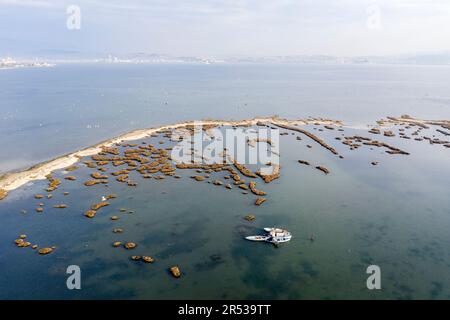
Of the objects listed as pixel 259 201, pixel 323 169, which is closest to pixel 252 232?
pixel 259 201

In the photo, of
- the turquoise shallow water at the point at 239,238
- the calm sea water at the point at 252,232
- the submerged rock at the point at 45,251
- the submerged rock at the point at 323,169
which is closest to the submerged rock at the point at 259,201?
the turquoise shallow water at the point at 239,238

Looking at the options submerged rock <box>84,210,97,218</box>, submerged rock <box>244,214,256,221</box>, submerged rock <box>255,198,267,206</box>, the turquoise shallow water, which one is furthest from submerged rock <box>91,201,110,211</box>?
submerged rock <box>255,198,267,206</box>

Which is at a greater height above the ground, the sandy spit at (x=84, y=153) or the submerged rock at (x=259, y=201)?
the sandy spit at (x=84, y=153)

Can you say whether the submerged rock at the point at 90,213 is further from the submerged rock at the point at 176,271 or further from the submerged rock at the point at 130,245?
the submerged rock at the point at 176,271

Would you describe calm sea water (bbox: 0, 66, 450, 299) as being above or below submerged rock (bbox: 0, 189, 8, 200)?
below

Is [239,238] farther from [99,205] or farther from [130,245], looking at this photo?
[99,205]

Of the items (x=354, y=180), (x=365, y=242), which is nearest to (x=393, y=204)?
(x=354, y=180)

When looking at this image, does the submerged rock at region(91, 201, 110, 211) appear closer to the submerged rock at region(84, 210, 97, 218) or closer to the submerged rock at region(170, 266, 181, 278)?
the submerged rock at region(84, 210, 97, 218)

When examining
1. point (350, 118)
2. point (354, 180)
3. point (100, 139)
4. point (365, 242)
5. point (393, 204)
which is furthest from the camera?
point (350, 118)
